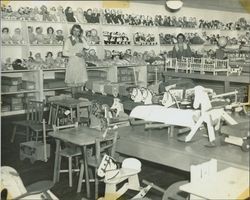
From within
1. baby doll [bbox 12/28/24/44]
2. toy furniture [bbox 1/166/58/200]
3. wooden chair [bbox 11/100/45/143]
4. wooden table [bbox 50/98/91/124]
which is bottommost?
toy furniture [bbox 1/166/58/200]

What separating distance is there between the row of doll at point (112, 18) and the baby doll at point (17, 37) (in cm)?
17

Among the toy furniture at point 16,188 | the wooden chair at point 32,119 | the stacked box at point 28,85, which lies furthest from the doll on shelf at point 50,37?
the toy furniture at point 16,188

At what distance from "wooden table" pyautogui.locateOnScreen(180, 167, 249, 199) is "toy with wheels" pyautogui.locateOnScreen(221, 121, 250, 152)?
35 cm

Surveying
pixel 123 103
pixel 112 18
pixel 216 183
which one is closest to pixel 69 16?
pixel 112 18

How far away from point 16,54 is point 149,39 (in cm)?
217

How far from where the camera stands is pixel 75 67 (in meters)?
5.03

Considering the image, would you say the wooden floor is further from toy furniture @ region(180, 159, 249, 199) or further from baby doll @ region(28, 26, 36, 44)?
baby doll @ region(28, 26, 36, 44)

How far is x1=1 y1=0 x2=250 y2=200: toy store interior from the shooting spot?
223 centimetres

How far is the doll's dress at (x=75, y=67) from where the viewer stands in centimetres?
488

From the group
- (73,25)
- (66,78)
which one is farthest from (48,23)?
(66,78)

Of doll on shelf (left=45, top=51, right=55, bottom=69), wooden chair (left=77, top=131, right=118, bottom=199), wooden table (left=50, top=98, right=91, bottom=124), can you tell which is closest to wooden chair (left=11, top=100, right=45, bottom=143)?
wooden table (left=50, top=98, right=91, bottom=124)

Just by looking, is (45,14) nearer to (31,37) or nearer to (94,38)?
(31,37)

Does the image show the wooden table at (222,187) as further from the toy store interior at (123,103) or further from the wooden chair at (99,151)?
the wooden chair at (99,151)

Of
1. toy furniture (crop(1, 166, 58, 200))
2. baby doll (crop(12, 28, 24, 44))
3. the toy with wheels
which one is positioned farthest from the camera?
baby doll (crop(12, 28, 24, 44))
